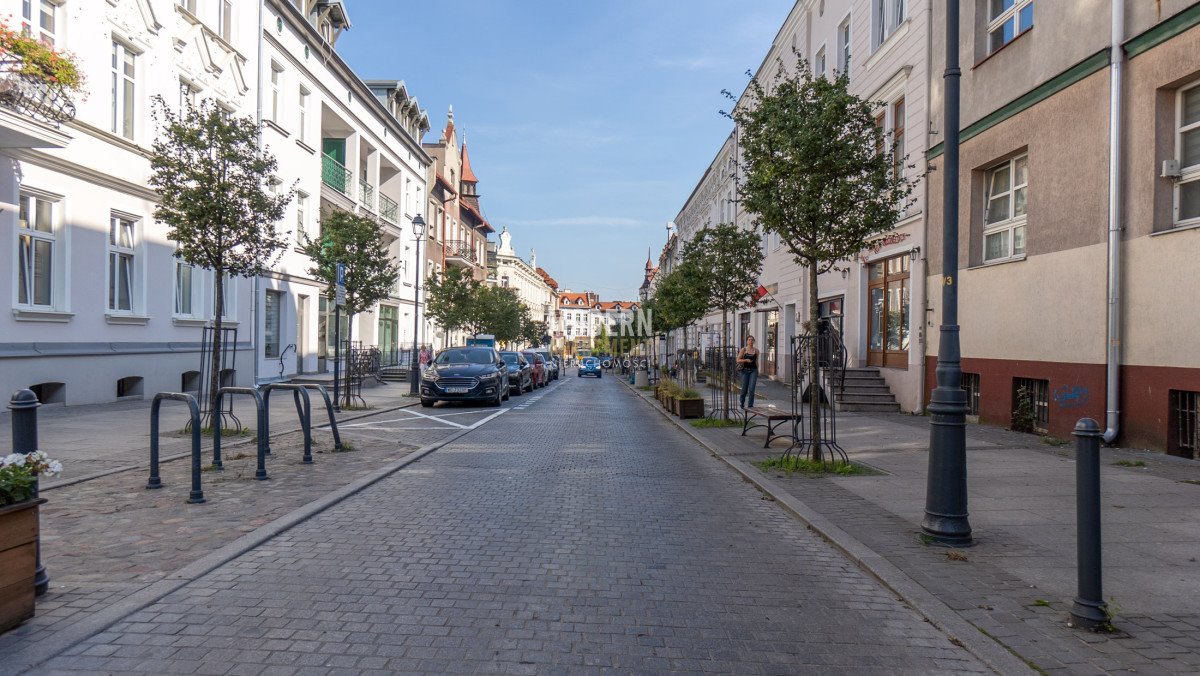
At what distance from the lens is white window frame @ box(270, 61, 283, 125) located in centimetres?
2491

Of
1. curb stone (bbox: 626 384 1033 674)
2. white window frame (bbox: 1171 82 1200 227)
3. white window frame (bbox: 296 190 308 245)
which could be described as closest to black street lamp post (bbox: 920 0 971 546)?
curb stone (bbox: 626 384 1033 674)

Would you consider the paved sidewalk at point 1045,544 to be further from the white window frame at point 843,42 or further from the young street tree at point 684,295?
the white window frame at point 843,42

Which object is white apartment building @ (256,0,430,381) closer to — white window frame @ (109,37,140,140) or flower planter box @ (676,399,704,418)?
white window frame @ (109,37,140,140)

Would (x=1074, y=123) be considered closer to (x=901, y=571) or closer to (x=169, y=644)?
(x=901, y=571)

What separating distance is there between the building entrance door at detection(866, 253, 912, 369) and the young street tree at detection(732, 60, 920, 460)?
27.7 feet

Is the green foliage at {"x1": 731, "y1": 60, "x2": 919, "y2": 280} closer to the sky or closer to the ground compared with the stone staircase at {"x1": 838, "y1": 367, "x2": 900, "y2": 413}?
closer to the sky

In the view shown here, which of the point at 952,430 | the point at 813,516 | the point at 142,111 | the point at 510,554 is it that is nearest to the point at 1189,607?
the point at 952,430

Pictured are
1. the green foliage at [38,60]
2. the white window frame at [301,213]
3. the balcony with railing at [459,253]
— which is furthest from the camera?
the balcony with railing at [459,253]

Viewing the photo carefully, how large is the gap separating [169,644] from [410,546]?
2.07 meters

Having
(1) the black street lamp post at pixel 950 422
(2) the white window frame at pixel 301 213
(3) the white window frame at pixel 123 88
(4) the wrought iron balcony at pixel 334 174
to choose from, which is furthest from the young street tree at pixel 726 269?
(4) the wrought iron balcony at pixel 334 174

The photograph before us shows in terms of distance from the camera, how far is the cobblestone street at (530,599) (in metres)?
3.68

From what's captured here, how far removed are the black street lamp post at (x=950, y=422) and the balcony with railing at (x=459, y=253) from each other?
45904 mm

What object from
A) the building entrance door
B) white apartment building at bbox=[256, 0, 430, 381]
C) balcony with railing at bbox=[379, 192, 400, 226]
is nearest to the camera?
the building entrance door

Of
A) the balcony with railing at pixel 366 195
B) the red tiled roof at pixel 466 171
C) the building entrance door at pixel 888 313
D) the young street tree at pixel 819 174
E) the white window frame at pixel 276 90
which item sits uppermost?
the red tiled roof at pixel 466 171
